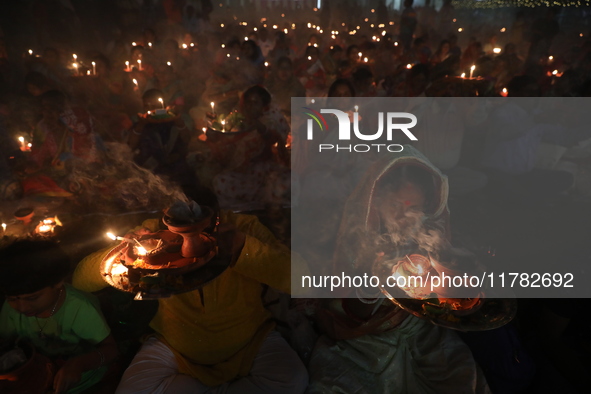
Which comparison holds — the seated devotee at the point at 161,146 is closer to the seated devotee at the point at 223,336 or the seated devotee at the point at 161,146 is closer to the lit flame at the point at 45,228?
the lit flame at the point at 45,228

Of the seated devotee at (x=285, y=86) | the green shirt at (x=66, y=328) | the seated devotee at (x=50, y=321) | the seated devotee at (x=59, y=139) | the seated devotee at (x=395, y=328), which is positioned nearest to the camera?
the seated devotee at (x=50, y=321)

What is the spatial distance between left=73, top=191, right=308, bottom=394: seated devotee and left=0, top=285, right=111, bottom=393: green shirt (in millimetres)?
157

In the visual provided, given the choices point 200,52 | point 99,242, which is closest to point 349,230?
point 99,242

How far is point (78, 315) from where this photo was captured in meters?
2.36

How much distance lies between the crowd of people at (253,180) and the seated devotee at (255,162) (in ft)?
0.07

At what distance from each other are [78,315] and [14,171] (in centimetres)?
386

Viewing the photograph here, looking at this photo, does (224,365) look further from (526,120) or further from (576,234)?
(526,120)

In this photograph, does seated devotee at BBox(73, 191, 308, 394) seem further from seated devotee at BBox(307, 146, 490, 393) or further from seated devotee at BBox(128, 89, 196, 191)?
seated devotee at BBox(128, 89, 196, 191)

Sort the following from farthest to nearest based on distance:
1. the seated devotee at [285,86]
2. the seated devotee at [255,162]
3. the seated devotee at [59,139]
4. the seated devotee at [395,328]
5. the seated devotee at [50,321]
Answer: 1. the seated devotee at [285,86]
2. the seated devotee at [255,162]
3. the seated devotee at [59,139]
4. the seated devotee at [395,328]
5. the seated devotee at [50,321]

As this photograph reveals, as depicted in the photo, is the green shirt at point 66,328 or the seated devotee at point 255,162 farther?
the seated devotee at point 255,162

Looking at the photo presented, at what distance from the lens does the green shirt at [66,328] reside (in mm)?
2326

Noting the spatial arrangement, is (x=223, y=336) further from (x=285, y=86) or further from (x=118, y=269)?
(x=285, y=86)

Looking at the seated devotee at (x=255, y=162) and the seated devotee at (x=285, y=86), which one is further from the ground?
the seated devotee at (x=285, y=86)

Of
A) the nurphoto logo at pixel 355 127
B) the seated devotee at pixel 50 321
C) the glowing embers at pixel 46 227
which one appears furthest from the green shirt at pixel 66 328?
the nurphoto logo at pixel 355 127
